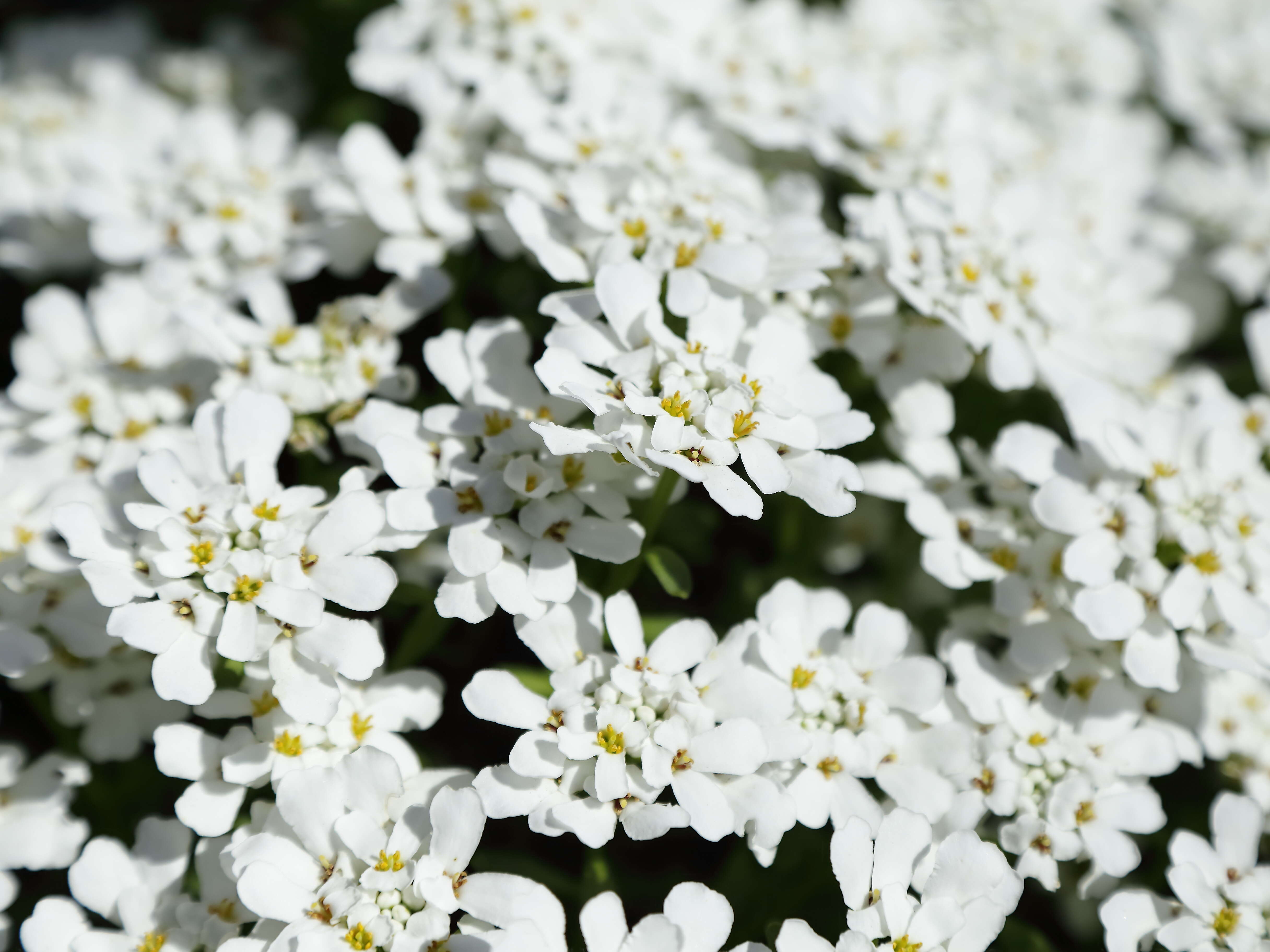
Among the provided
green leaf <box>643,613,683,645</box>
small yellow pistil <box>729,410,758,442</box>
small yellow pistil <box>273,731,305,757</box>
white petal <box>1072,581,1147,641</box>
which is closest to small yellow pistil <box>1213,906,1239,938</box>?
white petal <box>1072,581,1147,641</box>

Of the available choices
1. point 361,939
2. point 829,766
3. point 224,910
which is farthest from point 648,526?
point 224,910

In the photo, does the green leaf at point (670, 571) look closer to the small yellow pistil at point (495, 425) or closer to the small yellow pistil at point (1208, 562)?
the small yellow pistil at point (495, 425)

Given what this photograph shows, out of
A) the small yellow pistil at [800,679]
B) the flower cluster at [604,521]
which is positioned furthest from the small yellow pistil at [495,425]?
the small yellow pistil at [800,679]

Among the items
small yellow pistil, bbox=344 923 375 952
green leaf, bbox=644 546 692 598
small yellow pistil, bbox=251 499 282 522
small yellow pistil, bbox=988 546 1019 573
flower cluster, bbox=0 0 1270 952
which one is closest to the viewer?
small yellow pistil, bbox=344 923 375 952

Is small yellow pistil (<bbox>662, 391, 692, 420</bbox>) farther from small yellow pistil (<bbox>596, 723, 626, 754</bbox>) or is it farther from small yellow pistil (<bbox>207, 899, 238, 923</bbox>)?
small yellow pistil (<bbox>207, 899, 238, 923</bbox>)

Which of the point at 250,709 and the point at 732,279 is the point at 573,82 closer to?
the point at 732,279

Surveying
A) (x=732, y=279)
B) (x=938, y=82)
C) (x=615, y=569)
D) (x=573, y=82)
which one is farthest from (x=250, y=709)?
(x=938, y=82)

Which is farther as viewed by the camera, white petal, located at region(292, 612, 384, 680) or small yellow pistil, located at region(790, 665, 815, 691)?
small yellow pistil, located at region(790, 665, 815, 691)
